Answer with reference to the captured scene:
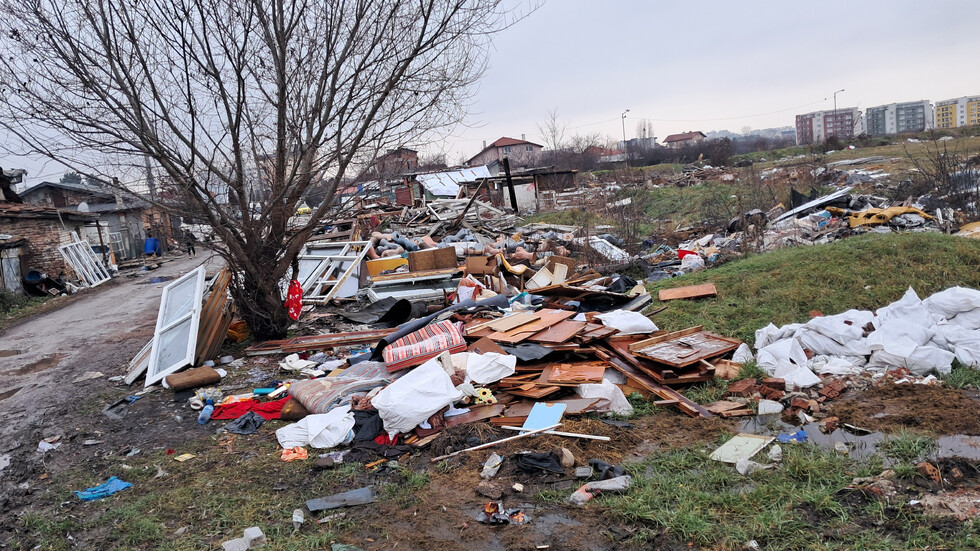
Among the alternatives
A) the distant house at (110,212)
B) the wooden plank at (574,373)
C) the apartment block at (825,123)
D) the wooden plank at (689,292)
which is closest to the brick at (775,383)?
the wooden plank at (574,373)

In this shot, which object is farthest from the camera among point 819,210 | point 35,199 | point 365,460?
point 35,199

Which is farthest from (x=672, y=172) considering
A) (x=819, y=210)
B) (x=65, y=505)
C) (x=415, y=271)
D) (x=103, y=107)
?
(x=65, y=505)

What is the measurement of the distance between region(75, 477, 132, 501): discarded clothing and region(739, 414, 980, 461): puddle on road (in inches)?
174

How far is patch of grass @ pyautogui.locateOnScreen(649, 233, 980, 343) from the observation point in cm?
638

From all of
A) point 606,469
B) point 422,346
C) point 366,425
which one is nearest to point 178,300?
point 422,346

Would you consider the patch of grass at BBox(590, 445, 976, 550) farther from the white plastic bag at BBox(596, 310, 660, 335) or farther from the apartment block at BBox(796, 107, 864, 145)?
the apartment block at BBox(796, 107, 864, 145)

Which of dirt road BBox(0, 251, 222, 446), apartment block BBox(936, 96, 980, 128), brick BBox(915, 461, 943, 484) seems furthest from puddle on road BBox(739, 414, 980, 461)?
apartment block BBox(936, 96, 980, 128)

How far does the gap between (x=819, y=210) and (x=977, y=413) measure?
9.71 m

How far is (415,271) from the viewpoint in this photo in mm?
11094

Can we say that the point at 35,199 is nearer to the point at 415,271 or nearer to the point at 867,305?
the point at 415,271

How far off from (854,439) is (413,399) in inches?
122

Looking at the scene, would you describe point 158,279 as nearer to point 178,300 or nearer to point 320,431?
point 178,300

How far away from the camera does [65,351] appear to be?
8500 mm

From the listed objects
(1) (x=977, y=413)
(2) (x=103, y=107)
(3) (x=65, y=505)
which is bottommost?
Answer: (1) (x=977, y=413)
